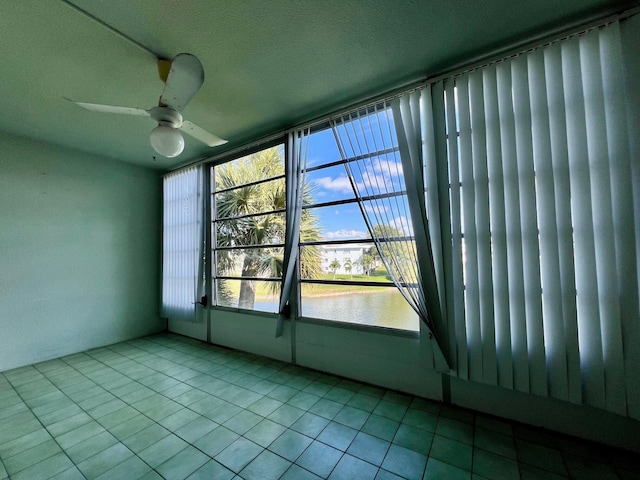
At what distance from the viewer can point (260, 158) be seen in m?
3.67

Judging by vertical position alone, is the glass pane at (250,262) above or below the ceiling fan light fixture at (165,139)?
below

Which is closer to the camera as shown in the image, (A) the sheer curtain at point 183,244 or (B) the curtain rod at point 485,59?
(B) the curtain rod at point 485,59

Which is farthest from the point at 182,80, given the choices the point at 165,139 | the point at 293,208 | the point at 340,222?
the point at 340,222

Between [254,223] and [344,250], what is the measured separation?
5.07 feet

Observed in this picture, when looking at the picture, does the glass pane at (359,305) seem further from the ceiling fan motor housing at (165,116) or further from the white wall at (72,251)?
the white wall at (72,251)

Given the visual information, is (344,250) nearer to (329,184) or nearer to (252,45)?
(329,184)

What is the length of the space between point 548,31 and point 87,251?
5.90 m

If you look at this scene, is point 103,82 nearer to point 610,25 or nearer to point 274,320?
point 274,320

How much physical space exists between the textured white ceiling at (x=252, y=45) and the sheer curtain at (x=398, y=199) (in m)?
0.39

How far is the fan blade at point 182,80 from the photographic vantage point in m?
1.51

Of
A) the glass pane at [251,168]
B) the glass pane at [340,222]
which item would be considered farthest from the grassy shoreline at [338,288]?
the glass pane at [251,168]

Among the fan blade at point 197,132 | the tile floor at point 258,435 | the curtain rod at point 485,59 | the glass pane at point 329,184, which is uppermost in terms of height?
the curtain rod at point 485,59

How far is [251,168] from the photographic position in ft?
12.4

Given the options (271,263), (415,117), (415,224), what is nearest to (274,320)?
(271,263)
